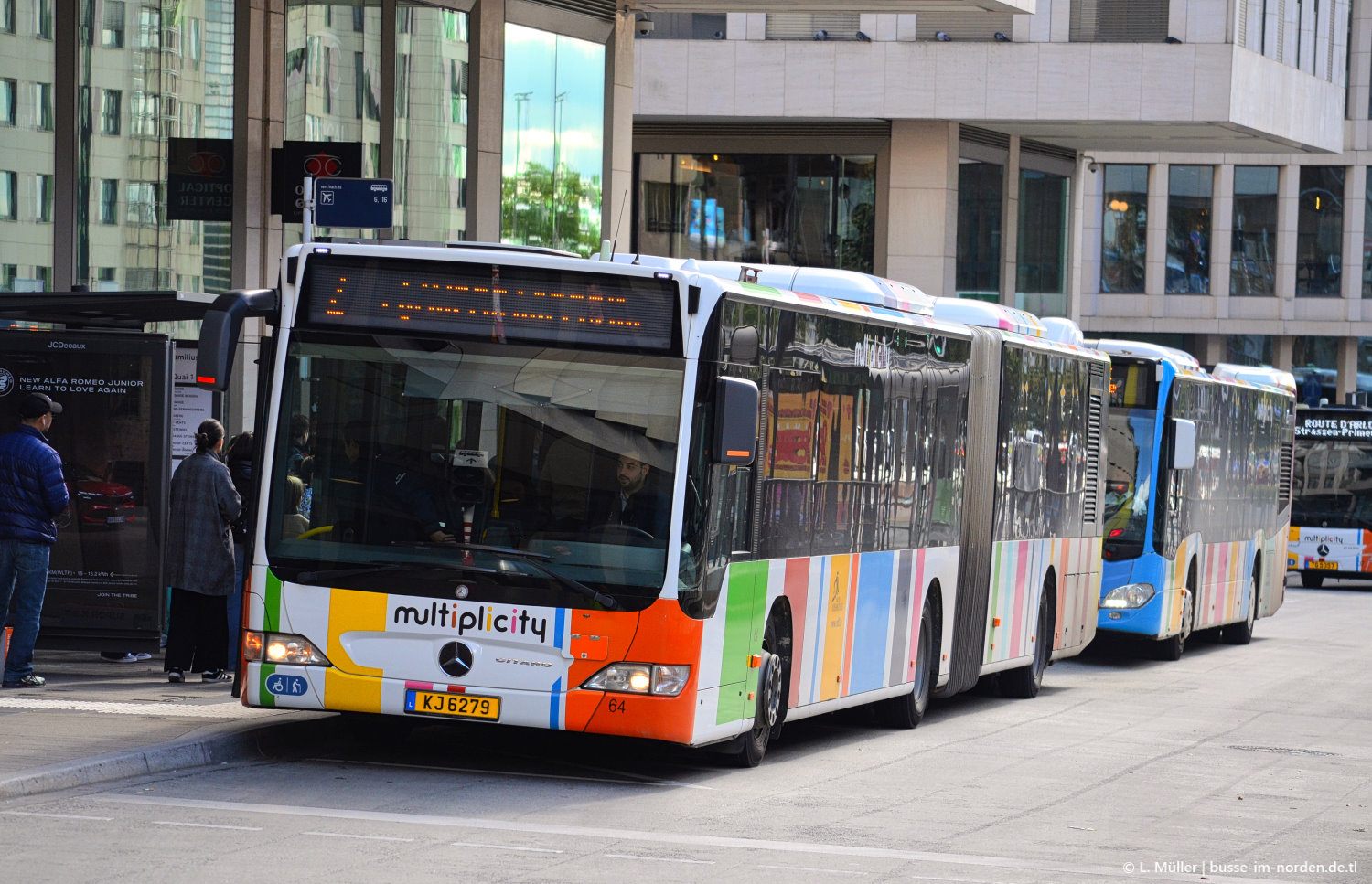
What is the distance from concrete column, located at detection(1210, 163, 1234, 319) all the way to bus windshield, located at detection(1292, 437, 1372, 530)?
1149 inches

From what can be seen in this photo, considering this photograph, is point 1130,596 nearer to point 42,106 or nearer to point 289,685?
point 42,106

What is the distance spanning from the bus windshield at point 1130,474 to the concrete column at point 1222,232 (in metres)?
50.3

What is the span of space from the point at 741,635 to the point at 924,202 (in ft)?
82.6

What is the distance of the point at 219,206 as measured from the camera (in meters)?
20.0

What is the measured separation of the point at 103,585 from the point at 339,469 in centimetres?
463

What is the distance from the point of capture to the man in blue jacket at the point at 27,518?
1338cm

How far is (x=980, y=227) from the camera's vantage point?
37.3 meters

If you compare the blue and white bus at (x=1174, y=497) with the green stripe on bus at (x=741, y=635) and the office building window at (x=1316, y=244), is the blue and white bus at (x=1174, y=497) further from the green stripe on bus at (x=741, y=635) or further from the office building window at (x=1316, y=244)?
the office building window at (x=1316, y=244)

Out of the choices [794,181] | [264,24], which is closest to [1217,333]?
[794,181]

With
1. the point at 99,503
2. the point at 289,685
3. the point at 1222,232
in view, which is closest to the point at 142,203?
the point at 99,503

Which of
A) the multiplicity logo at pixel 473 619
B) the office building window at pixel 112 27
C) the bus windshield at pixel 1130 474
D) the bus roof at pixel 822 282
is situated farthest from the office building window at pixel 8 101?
the bus windshield at pixel 1130 474

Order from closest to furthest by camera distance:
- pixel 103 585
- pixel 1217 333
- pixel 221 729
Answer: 1. pixel 221 729
2. pixel 103 585
3. pixel 1217 333

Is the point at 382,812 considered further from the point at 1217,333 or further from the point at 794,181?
the point at 1217,333

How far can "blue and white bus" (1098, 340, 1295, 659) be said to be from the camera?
22.4 meters
